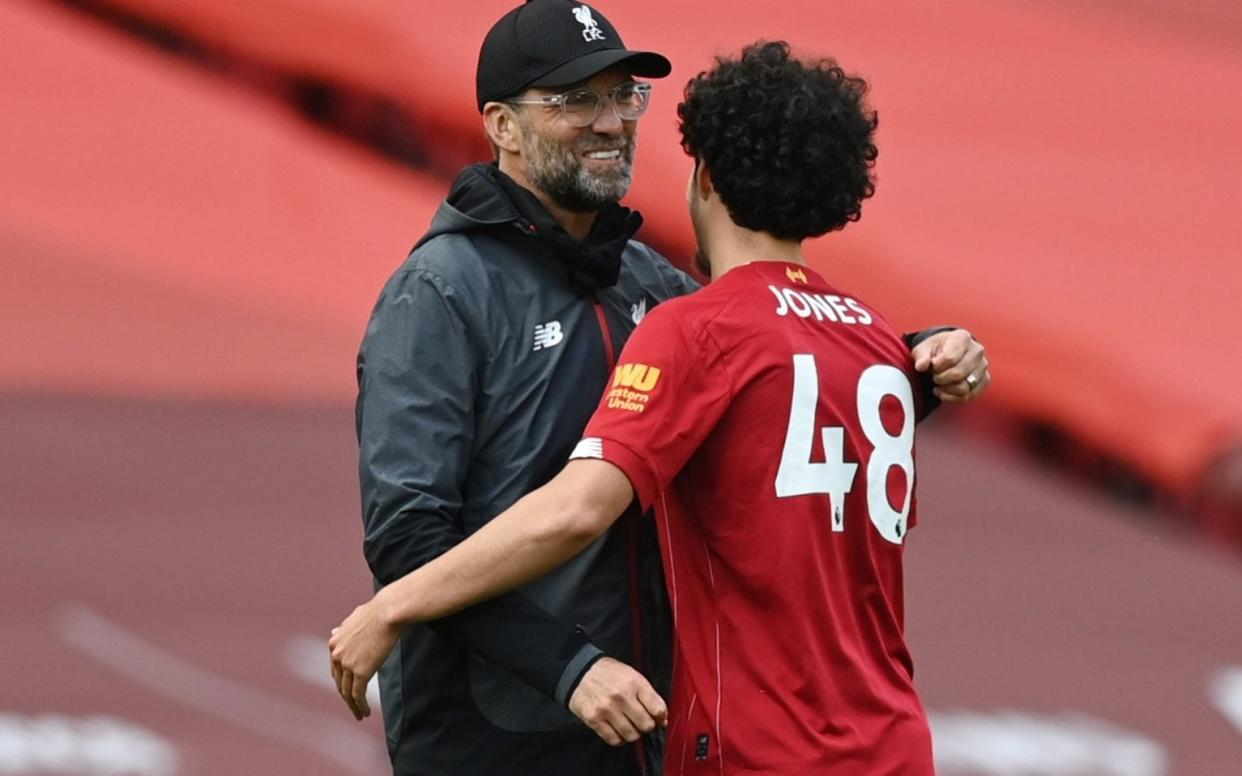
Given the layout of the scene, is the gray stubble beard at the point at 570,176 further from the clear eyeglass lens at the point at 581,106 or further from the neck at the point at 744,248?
the neck at the point at 744,248

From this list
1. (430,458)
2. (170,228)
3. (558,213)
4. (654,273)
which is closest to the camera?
(430,458)

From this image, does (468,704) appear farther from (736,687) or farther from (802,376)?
(802,376)

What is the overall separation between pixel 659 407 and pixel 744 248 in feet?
0.91

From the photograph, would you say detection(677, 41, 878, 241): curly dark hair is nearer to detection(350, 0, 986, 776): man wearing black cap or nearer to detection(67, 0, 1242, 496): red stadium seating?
detection(350, 0, 986, 776): man wearing black cap

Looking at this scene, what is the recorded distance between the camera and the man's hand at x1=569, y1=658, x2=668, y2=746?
2127 mm

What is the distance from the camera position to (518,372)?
2.43 meters

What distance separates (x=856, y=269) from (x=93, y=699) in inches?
84.4

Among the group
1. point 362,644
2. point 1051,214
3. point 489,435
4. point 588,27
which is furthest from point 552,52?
point 1051,214

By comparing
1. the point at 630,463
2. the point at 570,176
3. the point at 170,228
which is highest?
the point at 570,176

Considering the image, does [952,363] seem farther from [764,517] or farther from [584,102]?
[584,102]

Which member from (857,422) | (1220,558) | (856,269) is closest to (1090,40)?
(856,269)

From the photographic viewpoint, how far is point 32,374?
179 inches

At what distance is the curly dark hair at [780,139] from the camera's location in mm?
2240

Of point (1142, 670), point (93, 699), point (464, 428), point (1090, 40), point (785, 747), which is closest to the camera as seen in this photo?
point (785, 747)
